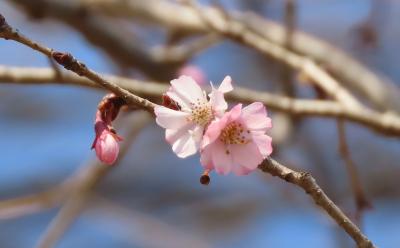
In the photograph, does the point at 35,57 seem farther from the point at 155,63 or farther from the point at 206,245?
the point at 155,63

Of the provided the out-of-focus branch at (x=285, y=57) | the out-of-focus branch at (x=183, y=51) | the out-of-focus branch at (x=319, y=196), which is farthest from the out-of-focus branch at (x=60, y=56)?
the out-of-focus branch at (x=183, y=51)

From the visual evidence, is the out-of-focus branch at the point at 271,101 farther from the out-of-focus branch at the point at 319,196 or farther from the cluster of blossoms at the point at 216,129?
the out-of-focus branch at the point at 319,196

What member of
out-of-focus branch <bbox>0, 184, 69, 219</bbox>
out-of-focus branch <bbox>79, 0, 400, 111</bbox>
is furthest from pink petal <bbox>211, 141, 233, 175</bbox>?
out-of-focus branch <bbox>0, 184, 69, 219</bbox>

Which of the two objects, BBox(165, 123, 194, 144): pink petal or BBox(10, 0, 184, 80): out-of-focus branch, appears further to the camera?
BBox(10, 0, 184, 80): out-of-focus branch

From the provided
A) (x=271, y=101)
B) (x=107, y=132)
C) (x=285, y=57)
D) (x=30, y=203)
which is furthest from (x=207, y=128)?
(x=30, y=203)

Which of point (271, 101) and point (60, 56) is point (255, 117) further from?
point (271, 101)

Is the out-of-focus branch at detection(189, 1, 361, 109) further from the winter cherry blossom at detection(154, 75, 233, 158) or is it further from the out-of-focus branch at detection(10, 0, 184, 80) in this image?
the winter cherry blossom at detection(154, 75, 233, 158)

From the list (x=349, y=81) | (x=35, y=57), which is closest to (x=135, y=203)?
(x=35, y=57)
